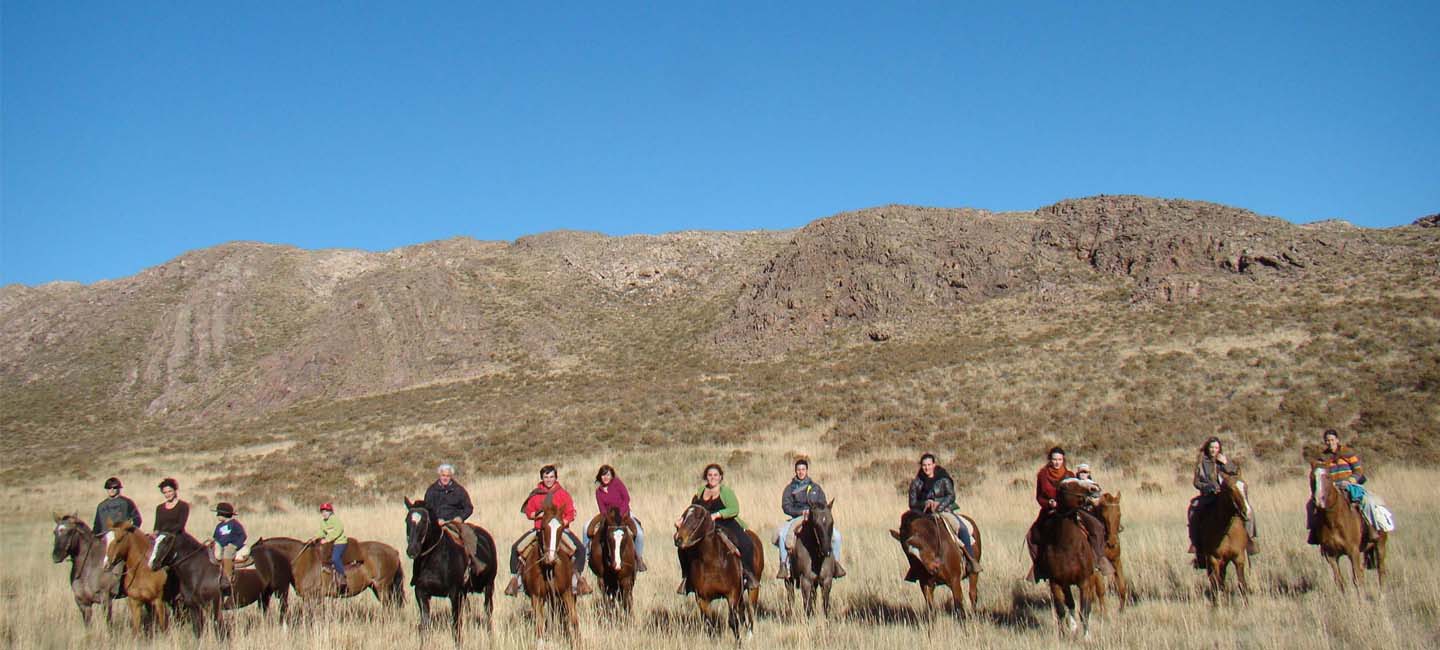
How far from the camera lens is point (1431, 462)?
20.0 m

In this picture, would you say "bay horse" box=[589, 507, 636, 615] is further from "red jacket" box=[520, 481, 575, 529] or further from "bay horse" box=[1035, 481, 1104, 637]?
"bay horse" box=[1035, 481, 1104, 637]

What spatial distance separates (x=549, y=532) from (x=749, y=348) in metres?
46.2

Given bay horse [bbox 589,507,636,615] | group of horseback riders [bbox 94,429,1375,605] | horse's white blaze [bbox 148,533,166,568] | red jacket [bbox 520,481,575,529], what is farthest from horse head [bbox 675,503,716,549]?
horse's white blaze [bbox 148,533,166,568]

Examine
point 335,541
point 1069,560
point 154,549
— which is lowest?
point 1069,560

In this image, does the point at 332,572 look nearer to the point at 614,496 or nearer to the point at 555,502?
the point at 555,502

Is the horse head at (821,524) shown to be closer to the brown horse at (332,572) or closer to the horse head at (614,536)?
the horse head at (614,536)

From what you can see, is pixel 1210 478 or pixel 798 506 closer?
pixel 798 506

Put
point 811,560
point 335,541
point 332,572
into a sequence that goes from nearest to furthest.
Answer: point 811,560 < point 332,572 < point 335,541

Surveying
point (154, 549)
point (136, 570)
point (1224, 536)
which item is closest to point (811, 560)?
point (1224, 536)

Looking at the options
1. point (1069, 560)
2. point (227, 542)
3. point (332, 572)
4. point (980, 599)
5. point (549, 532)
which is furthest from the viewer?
point (332, 572)

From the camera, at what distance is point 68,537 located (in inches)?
392

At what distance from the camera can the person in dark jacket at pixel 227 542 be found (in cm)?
1018

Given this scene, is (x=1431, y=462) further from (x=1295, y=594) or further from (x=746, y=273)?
(x=746, y=273)

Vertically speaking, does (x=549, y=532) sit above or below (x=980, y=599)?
above
